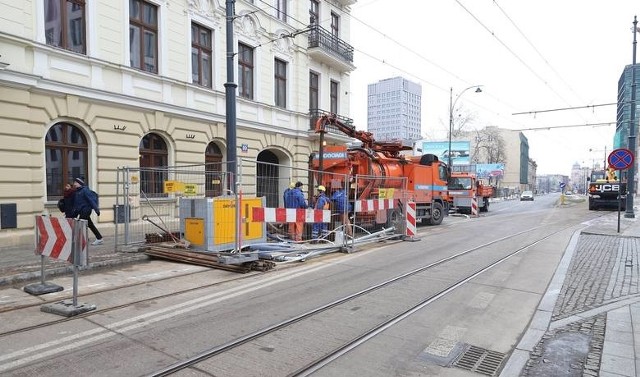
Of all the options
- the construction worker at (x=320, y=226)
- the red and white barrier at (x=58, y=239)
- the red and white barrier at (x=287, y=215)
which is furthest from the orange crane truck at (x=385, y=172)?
the red and white barrier at (x=58, y=239)

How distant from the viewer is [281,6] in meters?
20.4

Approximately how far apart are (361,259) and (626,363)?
6024 mm

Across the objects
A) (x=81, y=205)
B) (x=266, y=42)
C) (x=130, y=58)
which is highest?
(x=266, y=42)

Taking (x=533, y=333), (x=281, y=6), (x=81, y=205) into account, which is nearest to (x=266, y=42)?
(x=281, y=6)

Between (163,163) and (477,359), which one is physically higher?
(163,163)

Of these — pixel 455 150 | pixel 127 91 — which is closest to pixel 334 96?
pixel 127 91

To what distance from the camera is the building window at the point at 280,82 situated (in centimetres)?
2061

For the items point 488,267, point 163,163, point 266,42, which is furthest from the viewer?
point 266,42

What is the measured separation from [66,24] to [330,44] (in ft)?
45.9

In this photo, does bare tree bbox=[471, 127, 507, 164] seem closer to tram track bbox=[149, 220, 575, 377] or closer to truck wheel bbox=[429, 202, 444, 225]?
truck wheel bbox=[429, 202, 444, 225]

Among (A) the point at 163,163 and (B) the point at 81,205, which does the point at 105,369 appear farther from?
(A) the point at 163,163

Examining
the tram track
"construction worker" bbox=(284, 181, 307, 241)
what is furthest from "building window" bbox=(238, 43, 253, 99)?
the tram track

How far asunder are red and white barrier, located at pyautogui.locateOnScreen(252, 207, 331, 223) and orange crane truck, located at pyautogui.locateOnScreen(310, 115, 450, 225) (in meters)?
2.01

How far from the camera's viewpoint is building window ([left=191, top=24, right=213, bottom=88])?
1619cm
